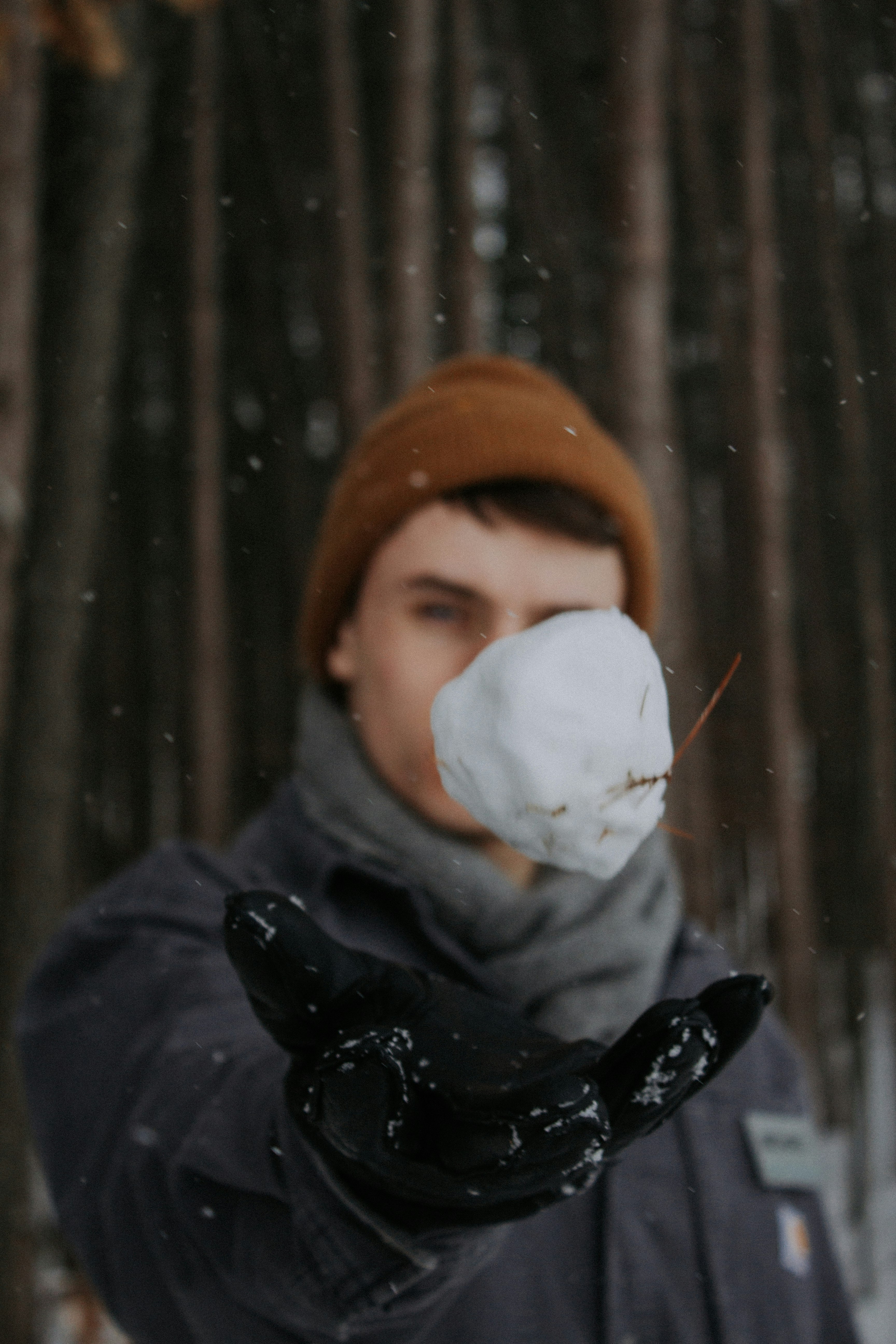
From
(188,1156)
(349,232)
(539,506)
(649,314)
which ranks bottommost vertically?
(188,1156)

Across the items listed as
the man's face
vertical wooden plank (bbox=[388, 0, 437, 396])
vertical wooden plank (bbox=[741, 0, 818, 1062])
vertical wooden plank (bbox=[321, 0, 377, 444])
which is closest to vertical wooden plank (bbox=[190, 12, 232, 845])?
vertical wooden plank (bbox=[321, 0, 377, 444])

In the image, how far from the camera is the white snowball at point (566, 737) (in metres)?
0.30

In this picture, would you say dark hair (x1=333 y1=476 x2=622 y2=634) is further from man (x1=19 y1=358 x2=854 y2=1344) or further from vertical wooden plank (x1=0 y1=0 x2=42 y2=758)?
vertical wooden plank (x1=0 y1=0 x2=42 y2=758)

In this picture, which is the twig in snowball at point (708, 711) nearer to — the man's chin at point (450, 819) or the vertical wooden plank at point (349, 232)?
the man's chin at point (450, 819)

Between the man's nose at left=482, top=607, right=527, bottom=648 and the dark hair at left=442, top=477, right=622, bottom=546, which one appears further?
the dark hair at left=442, top=477, right=622, bottom=546

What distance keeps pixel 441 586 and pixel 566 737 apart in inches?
7.5

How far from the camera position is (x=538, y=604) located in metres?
0.43

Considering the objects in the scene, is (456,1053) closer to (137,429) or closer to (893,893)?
(893,893)

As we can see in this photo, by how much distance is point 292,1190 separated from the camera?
0.44 meters

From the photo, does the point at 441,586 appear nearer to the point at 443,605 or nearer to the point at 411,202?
the point at 443,605

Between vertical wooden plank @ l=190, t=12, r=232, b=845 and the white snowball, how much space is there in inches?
72.6

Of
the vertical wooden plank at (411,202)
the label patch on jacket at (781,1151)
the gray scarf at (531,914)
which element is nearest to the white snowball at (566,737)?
the gray scarf at (531,914)

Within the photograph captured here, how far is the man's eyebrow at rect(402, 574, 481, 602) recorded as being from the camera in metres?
0.45

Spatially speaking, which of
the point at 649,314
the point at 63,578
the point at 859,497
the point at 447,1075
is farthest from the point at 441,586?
the point at 859,497
